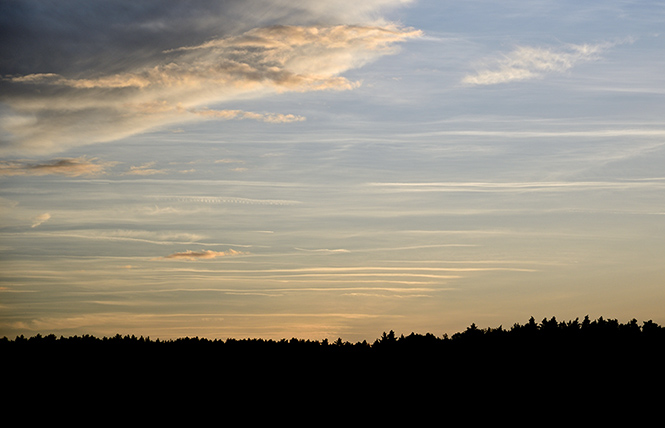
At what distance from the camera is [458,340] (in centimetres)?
14662

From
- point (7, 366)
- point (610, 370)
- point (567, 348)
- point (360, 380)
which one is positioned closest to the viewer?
point (610, 370)

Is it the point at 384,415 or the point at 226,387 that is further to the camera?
the point at 226,387

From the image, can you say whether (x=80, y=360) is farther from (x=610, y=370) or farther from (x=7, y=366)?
(x=610, y=370)

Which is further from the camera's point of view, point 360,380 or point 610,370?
point 360,380

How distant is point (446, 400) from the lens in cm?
12281

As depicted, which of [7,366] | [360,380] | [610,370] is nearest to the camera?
[610,370]

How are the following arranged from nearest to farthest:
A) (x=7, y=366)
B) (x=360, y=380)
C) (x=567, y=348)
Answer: (x=567, y=348), (x=360, y=380), (x=7, y=366)

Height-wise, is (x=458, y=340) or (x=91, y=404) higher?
(x=458, y=340)

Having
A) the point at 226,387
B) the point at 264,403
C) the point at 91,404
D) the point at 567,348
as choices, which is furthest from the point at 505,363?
the point at 91,404

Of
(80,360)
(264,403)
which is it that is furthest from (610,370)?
(80,360)

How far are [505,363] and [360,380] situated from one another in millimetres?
30105

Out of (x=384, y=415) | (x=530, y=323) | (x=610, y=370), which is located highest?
(x=530, y=323)

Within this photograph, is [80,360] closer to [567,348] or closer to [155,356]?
[155,356]

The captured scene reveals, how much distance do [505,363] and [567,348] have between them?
40.2 ft
